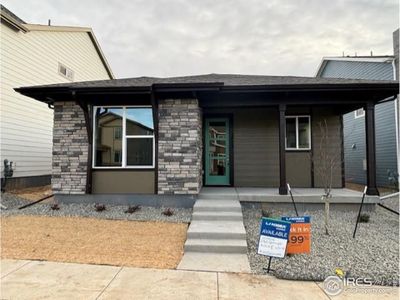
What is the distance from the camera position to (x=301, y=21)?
992cm

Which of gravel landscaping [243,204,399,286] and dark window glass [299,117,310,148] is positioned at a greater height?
dark window glass [299,117,310,148]

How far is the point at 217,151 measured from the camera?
26.8 feet

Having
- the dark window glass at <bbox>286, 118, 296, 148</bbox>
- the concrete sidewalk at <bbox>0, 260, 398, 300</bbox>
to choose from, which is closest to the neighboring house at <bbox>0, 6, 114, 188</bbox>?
the concrete sidewalk at <bbox>0, 260, 398, 300</bbox>

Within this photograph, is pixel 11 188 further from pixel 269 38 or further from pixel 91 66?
pixel 269 38

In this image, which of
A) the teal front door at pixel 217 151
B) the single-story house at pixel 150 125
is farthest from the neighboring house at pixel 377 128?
the teal front door at pixel 217 151

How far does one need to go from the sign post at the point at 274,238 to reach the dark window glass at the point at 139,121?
161 inches

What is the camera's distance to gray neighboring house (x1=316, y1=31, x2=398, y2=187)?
9.94 meters

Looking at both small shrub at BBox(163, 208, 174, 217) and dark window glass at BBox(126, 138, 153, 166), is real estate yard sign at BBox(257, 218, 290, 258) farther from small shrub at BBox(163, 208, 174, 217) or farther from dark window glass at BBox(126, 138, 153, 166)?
dark window glass at BBox(126, 138, 153, 166)

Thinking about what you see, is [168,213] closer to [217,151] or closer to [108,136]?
[108,136]

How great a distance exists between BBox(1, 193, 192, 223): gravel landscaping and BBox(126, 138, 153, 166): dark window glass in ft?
3.78

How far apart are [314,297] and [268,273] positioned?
669 mm

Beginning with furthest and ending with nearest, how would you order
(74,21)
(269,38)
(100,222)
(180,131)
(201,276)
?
(74,21), (269,38), (180,131), (100,222), (201,276)

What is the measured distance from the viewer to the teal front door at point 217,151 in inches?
318

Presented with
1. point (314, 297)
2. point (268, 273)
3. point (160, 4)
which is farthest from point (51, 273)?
point (160, 4)
